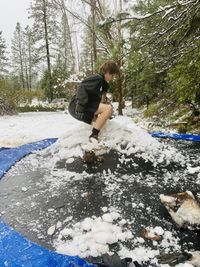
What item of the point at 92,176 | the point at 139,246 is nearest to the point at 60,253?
the point at 139,246

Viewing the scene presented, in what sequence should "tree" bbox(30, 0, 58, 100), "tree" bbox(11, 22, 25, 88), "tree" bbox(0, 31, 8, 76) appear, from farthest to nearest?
"tree" bbox(11, 22, 25, 88) < "tree" bbox(0, 31, 8, 76) < "tree" bbox(30, 0, 58, 100)

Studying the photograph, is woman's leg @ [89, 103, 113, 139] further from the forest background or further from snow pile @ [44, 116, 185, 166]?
the forest background

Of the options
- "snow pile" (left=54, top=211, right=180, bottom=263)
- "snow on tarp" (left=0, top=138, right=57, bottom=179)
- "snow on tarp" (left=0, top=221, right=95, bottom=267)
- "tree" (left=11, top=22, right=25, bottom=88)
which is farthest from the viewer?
"tree" (left=11, top=22, right=25, bottom=88)

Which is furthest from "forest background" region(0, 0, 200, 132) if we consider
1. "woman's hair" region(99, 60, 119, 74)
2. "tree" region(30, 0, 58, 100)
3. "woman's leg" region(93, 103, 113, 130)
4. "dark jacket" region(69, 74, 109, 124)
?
"woman's leg" region(93, 103, 113, 130)

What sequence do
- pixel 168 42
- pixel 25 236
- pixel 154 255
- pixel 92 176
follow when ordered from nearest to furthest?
pixel 154 255 < pixel 25 236 < pixel 92 176 < pixel 168 42

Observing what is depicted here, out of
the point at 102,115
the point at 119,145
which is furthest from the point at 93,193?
the point at 102,115

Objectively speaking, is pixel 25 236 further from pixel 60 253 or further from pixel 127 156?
pixel 127 156

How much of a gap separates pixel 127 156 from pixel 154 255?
1.38 m

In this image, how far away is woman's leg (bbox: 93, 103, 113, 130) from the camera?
2.71 metres

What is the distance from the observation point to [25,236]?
144 centimetres

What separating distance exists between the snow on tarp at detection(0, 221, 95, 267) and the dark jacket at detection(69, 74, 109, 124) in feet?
5.21

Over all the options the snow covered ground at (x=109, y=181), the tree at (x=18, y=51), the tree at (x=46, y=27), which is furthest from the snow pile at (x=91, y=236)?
the tree at (x=18, y=51)

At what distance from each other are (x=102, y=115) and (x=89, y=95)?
0.79 ft

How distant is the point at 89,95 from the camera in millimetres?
2766
